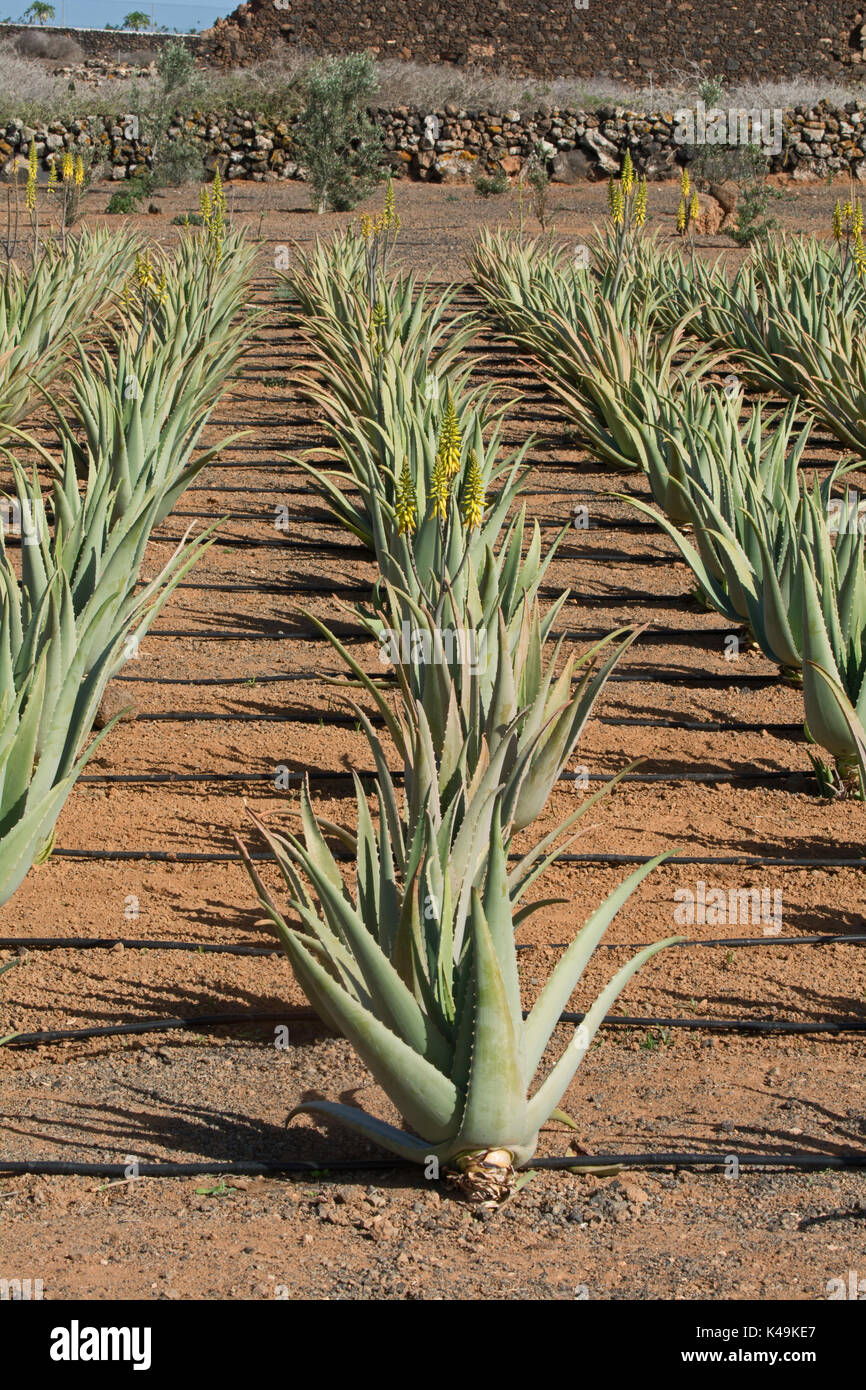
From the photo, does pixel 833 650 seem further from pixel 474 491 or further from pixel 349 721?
pixel 474 491

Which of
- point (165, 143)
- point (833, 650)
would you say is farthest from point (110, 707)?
point (165, 143)

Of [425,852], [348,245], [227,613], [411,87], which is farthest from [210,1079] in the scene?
[411,87]

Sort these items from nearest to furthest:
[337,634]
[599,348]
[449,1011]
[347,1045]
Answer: [449,1011]
[347,1045]
[337,634]
[599,348]

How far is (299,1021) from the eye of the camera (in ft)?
9.83

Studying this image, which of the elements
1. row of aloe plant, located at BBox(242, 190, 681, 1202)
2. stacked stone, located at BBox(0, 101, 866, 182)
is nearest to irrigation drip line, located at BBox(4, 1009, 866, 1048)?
row of aloe plant, located at BBox(242, 190, 681, 1202)

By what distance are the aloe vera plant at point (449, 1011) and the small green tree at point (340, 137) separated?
659 inches

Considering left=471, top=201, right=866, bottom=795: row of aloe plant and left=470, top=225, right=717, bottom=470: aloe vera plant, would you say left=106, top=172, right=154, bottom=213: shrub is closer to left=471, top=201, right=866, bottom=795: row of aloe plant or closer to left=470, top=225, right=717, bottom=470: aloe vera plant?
left=471, top=201, right=866, bottom=795: row of aloe plant

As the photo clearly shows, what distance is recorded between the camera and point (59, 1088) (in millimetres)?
2766

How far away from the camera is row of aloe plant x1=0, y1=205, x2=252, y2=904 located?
10.2ft

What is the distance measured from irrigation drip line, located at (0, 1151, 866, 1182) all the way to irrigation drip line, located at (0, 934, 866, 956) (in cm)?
82

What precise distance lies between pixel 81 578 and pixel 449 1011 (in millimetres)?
2144

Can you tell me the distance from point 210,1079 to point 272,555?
4.02 m

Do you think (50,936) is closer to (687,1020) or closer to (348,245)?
(687,1020)

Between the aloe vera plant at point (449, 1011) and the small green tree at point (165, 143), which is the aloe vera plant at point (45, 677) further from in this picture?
the small green tree at point (165, 143)
